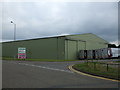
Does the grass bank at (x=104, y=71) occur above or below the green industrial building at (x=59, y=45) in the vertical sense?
below

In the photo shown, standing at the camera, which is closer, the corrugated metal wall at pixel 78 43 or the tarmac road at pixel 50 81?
the tarmac road at pixel 50 81

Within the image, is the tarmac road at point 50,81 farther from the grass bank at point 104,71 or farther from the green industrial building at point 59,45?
the green industrial building at point 59,45

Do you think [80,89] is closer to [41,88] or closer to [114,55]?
[41,88]

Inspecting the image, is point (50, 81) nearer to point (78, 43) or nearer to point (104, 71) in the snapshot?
point (104, 71)

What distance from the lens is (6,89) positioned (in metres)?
6.40

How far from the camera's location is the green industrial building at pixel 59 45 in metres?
40.8

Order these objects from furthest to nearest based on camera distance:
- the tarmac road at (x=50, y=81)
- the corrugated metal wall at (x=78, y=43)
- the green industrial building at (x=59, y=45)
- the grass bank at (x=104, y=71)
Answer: the corrugated metal wall at (x=78, y=43)
the green industrial building at (x=59, y=45)
the grass bank at (x=104, y=71)
the tarmac road at (x=50, y=81)

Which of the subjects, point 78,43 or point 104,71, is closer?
point 104,71

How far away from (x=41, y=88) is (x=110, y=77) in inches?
199

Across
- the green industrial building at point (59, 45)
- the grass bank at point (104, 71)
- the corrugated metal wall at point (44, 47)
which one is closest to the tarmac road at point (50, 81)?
the grass bank at point (104, 71)

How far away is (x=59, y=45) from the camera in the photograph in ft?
134

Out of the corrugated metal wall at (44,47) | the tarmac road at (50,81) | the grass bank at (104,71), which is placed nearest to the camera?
the tarmac road at (50,81)

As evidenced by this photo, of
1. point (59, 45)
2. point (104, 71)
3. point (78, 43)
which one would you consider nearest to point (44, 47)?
point (59, 45)

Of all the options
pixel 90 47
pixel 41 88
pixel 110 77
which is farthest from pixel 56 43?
pixel 41 88
